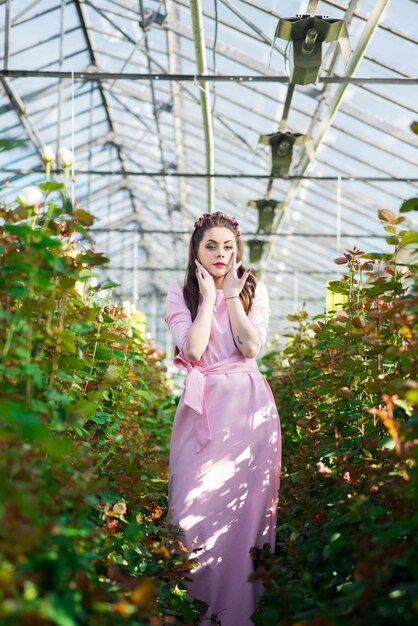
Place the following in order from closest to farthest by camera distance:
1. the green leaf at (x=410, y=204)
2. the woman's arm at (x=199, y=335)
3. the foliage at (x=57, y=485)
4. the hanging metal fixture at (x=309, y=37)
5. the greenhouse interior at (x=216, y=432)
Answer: the foliage at (x=57, y=485), the greenhouse interior at (x=216, y=432), the green leaf at (x=410, y=204), the woman's arm at (x=199, y=335), the hanging metal fixture at (x=309, y=37)

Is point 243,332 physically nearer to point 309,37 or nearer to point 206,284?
point 206,284

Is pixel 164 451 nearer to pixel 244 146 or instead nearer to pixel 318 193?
pixel 244 146

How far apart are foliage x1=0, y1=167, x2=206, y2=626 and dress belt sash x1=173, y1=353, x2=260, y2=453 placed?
0.24 m

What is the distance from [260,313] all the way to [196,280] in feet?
0.87

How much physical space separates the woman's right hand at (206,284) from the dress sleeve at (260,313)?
160 millimetres

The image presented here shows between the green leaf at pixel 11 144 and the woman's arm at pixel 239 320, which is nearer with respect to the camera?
the green leaf at pixel 11 144

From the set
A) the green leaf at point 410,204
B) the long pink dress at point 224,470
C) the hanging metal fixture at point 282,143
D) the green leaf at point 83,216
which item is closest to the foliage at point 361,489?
the green leaf at point 410,204

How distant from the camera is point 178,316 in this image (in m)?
2.71

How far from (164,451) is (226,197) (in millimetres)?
7126

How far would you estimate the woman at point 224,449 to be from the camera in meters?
2.43

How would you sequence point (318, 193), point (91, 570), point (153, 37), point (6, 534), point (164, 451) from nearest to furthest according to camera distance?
1. point (6, 534)
2. point (91, 570)
3. point (164, 451)
4. point (153, 37)
5. point (318, 193)

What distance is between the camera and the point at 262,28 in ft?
21.2

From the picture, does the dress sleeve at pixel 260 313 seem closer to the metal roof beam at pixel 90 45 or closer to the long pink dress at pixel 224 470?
the long pink dress at pixel 224 470

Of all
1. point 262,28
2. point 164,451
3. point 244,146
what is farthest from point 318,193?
point 164,451
